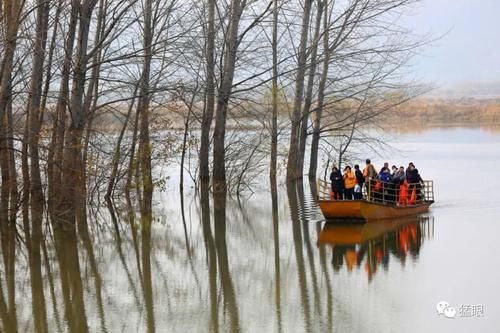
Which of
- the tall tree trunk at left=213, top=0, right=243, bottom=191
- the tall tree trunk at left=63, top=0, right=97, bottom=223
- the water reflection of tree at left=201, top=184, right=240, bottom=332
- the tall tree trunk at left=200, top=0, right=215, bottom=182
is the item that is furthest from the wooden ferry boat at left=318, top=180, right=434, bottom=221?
the tall tree trunk at left=200, top=0, right=215, bottom=182

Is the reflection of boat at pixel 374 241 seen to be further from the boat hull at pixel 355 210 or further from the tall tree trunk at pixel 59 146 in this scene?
the tall tree trunk at pixel 59 146

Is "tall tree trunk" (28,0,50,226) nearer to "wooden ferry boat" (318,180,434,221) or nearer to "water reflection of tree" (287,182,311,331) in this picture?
"water reflection of tree" (287,182,311,331)

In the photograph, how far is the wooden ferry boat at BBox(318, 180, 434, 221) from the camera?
2642 centimetres

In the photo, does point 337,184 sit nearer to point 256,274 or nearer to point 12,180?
point 256,274

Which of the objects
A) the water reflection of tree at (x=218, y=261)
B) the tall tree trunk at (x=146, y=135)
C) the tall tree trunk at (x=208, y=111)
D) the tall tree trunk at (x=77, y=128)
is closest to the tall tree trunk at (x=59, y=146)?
the tall tree trunk at (x=77, y=128)

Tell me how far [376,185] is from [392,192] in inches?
64.3

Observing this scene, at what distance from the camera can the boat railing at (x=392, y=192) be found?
2761 centimetres

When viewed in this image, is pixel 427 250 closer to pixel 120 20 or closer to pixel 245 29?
pixel 120 20

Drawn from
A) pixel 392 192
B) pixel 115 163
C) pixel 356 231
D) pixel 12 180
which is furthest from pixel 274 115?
pixel 356 231

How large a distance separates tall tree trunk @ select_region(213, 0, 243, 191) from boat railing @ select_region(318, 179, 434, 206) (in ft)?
22.1

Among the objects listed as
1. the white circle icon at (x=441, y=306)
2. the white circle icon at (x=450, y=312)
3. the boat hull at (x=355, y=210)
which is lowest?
the white circle icon at (x=450, y=312)

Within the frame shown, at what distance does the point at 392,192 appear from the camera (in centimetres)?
2925

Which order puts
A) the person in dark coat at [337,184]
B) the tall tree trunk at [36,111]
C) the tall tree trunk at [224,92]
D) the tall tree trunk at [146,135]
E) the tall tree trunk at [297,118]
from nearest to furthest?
the tall tree trunk at [36,111] → the person in dark coat at [337,184] → the tall tree trunk at [146,135] → the tall tree trunk at [224,92] → the tall tree trunk at [297,118]

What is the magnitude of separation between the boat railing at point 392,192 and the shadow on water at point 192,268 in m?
0.93
